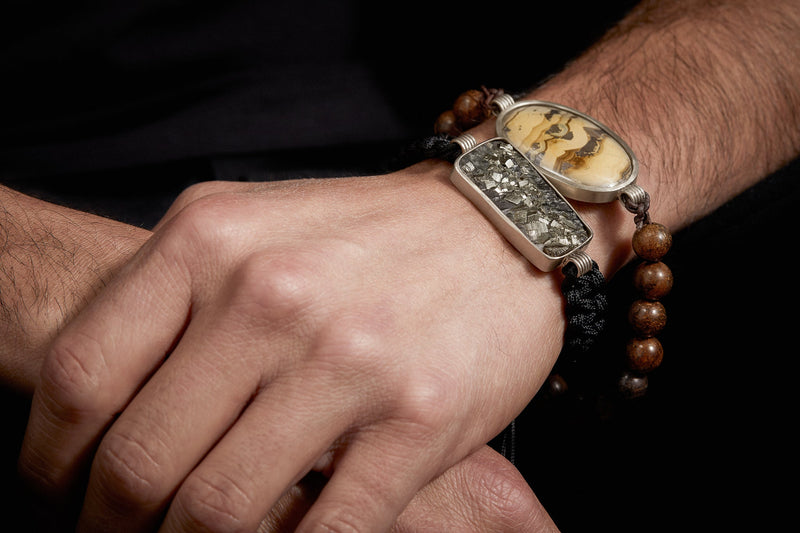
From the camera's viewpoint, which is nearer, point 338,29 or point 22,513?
point 22,513

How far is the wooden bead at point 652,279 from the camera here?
0.90m

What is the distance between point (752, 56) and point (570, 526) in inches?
40.1

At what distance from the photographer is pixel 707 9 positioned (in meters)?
1.25

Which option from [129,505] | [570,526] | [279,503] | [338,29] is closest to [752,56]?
[338,29]

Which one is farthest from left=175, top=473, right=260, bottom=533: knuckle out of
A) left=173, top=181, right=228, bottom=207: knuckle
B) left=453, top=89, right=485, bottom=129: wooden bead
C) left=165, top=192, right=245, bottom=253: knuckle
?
left=453, top=89, right=485, bottom=129: wooden bead

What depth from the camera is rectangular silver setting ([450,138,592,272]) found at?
0.81 m

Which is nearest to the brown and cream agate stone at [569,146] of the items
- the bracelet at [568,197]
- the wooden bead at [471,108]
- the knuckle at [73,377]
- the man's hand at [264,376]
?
the bracelet at [568,197]

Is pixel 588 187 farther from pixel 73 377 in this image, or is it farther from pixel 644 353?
pixel 73 377

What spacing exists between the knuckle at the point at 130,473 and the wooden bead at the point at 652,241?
73 cm

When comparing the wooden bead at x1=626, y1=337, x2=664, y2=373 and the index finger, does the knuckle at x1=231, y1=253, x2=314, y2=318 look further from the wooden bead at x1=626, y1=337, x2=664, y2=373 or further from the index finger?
the wooden bead at x1=626, y1=337, x2=664, y2=373

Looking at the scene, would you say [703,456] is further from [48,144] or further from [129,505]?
[48,144]

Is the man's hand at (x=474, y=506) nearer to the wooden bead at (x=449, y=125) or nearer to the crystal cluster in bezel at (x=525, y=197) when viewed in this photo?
the crystal cluster in bezel at (x=525, y=197)

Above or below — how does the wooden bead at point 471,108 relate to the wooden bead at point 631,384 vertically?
above

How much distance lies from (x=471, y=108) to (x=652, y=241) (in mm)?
417
